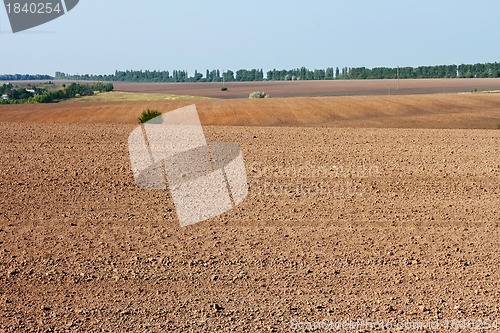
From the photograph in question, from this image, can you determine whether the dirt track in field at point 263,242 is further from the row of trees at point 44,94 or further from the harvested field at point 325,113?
the row of trees at point 44,94

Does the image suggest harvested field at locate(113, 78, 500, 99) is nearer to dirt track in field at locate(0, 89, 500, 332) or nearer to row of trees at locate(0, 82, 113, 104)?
row of trees at locate(0, 82, 113, 104)

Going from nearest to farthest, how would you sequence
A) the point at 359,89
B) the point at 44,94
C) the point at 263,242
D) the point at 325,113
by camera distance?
the point at 263,242, the point at 325,113, the point at 44,94, the point at 359,89

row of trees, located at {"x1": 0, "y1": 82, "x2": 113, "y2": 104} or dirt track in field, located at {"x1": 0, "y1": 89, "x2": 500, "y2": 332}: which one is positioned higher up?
dirt track in field, located at {"x1": 0, "y1": 89, "x2": 500, "y2": 332}

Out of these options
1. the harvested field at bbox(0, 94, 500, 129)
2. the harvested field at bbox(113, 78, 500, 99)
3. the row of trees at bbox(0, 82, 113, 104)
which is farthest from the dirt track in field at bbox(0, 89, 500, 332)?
the row of trees at bbox(0, 82, 113, 104)

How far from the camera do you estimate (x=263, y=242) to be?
8891mm

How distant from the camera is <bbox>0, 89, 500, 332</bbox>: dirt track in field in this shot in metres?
6.76

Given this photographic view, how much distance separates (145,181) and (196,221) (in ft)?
9.24

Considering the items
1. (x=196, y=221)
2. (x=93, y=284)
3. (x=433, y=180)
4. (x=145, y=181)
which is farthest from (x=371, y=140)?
(x=93, y=284)

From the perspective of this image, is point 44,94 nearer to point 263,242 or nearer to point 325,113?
point 325,113

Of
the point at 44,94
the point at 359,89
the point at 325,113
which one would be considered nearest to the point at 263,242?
the point at 325,113

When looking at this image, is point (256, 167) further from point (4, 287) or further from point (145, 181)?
point (4, 287)

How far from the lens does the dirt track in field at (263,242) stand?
6762 millimetres

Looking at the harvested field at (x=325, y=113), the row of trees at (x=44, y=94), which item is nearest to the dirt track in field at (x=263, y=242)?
the harvested field at (x=325, y=113)

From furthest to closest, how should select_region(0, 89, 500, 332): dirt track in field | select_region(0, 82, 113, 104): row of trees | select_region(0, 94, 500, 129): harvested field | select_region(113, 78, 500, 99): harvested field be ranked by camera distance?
select_region(113, 78, 500, 99): harvested field
select_region(0, 82, 113, 104): row of trees
select_region(0, 94, 500, 129): harvested field
select_region(0, 89, 500, 332): dirt track in field
